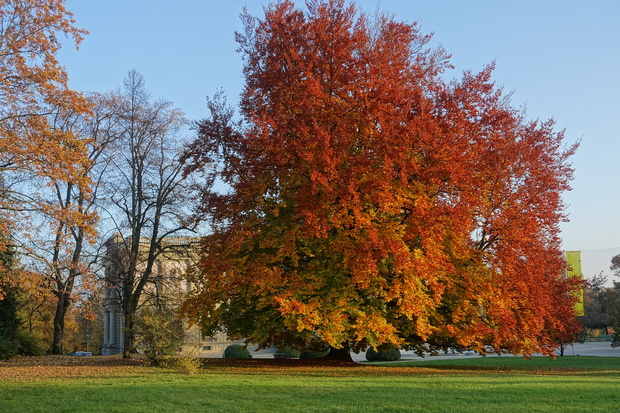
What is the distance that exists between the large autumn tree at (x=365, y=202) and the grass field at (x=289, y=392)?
93.1 inches

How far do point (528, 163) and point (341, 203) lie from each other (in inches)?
294

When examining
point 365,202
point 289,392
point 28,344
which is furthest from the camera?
point 28,344

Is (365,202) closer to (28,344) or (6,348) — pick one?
(6,348)

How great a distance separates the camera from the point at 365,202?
53.3 ft

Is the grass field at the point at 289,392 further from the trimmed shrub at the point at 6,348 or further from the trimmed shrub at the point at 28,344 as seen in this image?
the trimmed shrub at the point at 28,344

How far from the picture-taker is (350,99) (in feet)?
57.0

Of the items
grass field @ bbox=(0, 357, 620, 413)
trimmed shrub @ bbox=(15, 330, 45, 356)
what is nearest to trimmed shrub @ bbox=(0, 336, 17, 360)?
trimmed shrub @ bbox=(15, 330, 45, 356)

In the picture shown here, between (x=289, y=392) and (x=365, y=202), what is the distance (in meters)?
6.47

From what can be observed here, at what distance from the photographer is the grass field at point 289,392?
31.2 ft

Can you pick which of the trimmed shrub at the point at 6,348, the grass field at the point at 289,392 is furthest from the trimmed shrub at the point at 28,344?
the grass field at the point at 289,392

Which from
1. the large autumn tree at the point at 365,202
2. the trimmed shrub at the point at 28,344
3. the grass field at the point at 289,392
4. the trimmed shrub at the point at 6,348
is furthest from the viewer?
the trimmed shrub at the point at 28,344

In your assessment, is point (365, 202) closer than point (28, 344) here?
Yes

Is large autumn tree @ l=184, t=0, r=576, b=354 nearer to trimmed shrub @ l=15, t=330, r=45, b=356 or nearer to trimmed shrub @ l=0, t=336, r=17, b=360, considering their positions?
trimmed shrub @ l=0, t=336, r=17, b=360

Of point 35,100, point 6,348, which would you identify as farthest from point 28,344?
point 35,100
